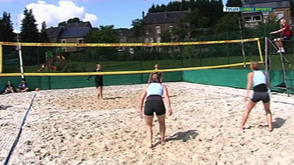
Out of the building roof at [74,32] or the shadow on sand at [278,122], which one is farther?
the building roof at [74,32]

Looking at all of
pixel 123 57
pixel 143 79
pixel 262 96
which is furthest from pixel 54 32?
pixel 262 96

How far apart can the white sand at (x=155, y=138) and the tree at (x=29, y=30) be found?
4805 cm

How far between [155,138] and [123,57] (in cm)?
1485

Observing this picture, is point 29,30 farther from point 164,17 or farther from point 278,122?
point 278,122

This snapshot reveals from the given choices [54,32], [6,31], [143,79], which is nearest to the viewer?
[143,79]

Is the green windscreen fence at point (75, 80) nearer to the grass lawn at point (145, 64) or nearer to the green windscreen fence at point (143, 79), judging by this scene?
the green windscreen fence at point (143, 79)

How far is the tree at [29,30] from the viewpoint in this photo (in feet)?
179

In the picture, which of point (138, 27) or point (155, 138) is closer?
point (155, 138)

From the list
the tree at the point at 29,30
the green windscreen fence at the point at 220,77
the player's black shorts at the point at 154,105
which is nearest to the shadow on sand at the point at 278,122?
the player's black shorts at the point at 154,105

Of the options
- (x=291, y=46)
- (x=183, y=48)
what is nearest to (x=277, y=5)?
(x=183, y=48)

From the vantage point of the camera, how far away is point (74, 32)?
82.4 m

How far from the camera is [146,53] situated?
20.9 meters

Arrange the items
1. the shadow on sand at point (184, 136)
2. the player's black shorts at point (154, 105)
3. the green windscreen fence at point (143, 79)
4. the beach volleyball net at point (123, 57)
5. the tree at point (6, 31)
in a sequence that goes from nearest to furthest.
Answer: the player's black shorts at point (154, 105)
the shadow on sand at point (184, 136)
the green windscreen fence at point (143, 79)
the beach volleyball net at point (123, 57)
the tree at point (6, 31)

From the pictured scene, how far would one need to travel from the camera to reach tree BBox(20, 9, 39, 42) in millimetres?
54500
